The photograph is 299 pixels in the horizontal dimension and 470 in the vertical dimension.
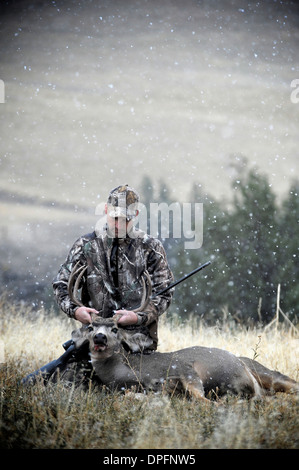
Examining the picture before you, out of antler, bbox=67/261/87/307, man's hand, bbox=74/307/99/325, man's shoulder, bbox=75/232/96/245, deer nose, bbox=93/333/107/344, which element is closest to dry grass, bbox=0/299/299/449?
deer nose, bbox=93/333/107/344

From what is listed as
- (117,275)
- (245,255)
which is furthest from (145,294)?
(245,255)

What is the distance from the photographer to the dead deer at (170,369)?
14.8 ft

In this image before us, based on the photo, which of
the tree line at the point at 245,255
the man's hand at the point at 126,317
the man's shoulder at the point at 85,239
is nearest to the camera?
the man's hand at the point at 126,317

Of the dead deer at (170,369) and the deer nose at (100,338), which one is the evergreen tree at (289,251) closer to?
the dead deer at (170,369)

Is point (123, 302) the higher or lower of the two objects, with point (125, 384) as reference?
higher

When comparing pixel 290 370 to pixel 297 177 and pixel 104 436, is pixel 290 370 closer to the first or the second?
pixel 104 436

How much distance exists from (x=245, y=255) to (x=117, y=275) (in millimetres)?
17349

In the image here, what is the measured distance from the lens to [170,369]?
15.0 ft

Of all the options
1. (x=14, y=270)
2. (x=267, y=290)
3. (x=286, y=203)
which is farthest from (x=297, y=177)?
(x=14, y=270)

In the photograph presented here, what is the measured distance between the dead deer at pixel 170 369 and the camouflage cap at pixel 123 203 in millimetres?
849

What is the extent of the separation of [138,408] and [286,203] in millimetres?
19885

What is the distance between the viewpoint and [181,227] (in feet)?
79.6

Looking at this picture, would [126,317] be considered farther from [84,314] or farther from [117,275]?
[117,275]

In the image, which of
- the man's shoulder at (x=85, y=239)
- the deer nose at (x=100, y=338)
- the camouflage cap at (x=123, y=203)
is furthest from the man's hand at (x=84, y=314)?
the camouflage cap at (x=123, y=203)
